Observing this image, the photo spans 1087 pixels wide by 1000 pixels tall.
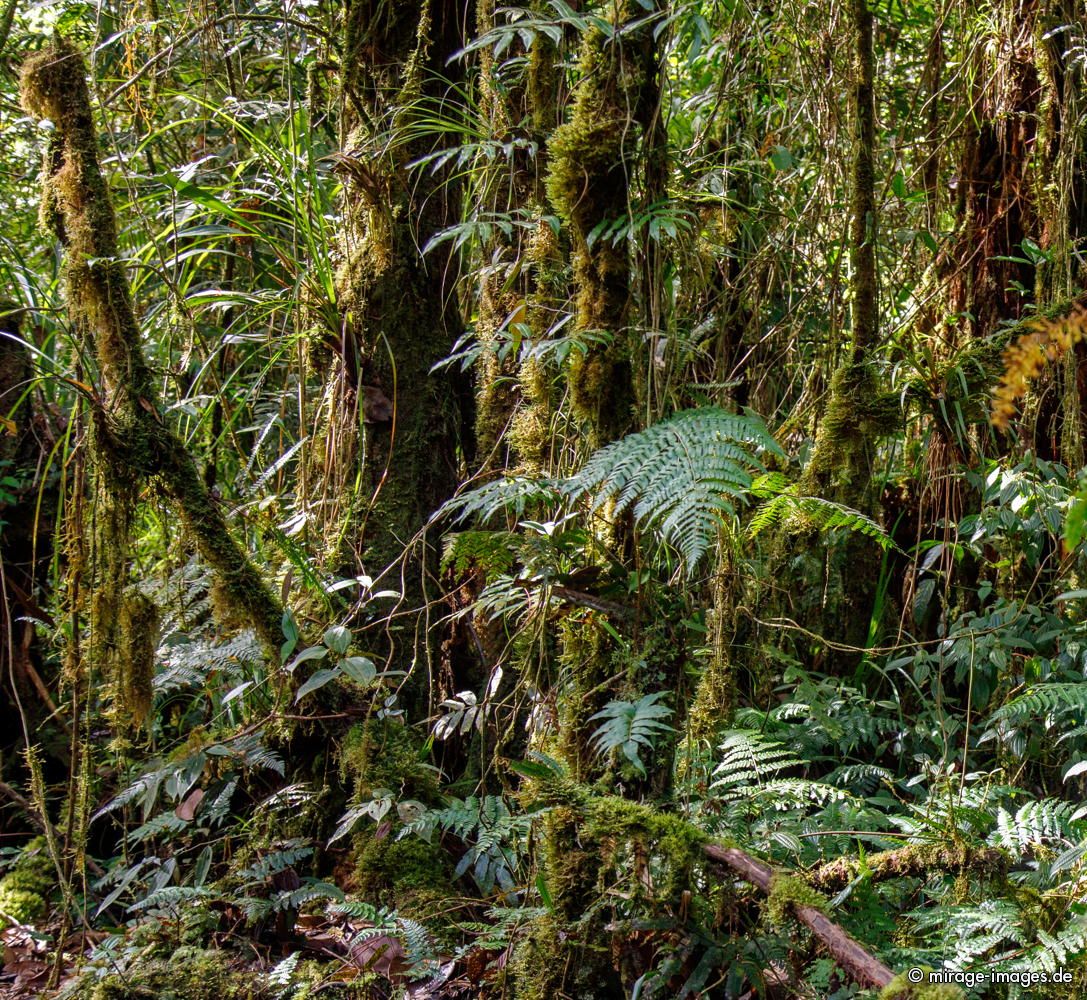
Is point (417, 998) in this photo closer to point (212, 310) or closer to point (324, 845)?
point (324, 845)

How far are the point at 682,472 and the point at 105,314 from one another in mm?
1406

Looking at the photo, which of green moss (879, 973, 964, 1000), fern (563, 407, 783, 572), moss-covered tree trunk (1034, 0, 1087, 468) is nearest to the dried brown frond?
fern (563, 407, 783, 572)

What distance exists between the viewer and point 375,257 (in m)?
2.64

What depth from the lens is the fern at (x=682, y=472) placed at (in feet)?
5.02

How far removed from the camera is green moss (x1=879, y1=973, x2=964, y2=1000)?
1.24 metres

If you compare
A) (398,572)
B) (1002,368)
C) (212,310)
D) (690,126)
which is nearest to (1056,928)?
(1002,368)

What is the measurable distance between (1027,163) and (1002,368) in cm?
103

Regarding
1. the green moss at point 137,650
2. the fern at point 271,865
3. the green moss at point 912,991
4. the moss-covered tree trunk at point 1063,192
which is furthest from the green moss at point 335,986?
the moss-covered tree trunk at point 1063,192

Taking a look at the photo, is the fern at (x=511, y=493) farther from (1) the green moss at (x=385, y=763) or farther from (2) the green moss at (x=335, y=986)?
(2) the green moss at (x=335, y=986)

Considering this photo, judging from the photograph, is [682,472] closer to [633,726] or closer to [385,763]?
[633,726]

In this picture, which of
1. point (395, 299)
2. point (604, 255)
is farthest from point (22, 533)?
point (604, 255)

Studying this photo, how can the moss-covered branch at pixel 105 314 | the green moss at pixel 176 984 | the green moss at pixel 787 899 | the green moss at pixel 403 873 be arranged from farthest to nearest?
the moss-covered branch at pixel 105 314 → the green moss at pixel 403 873 → the green moss at pixel 176 984 → the green moss at pixel 787 899

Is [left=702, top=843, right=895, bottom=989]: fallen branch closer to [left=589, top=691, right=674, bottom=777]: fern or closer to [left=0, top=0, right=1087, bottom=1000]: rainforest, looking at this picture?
[left=0, top=0, right=1087, bottom=1000]: rainforest

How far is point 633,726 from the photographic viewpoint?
164 centimetres
